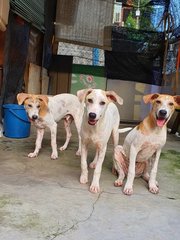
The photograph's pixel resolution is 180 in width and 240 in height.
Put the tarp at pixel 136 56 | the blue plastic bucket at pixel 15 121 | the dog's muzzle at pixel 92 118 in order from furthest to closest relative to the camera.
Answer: the tarp at pixel 136 56 → the blue plastic bucket at pixel 15 121 → the dog's muzzle at pixel 92 118

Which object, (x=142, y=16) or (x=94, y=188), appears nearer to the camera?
(x=94, y=188)

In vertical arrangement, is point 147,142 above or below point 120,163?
above

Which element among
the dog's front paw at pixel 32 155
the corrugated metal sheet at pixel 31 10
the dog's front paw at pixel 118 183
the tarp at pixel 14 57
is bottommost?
the dog's front paw at pixel 118 183

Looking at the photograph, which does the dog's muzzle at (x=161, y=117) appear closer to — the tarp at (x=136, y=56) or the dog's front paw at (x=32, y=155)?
the dog's front paw at (x=32, y=155)

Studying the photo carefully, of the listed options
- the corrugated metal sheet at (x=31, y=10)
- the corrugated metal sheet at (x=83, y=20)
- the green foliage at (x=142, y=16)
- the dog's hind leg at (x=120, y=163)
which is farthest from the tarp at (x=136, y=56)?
the dog's hind leg at (x=120, y=163)

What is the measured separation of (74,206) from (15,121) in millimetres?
2867

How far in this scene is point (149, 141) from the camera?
302 cm

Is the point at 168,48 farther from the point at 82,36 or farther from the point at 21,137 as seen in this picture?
the point at 21,137

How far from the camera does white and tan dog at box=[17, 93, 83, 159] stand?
4039 mm

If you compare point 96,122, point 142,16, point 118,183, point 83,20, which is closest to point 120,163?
point 118,183

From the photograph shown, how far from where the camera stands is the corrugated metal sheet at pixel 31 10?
545 cm

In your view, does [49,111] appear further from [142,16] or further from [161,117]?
[142,16]

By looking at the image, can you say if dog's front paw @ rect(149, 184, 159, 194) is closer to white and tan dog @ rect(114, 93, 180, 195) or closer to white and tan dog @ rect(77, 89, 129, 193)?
white and tan dog @ rect(114, 93, 180, 195)

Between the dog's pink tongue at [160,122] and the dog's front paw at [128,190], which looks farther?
the dog's front paw at [128,190]
